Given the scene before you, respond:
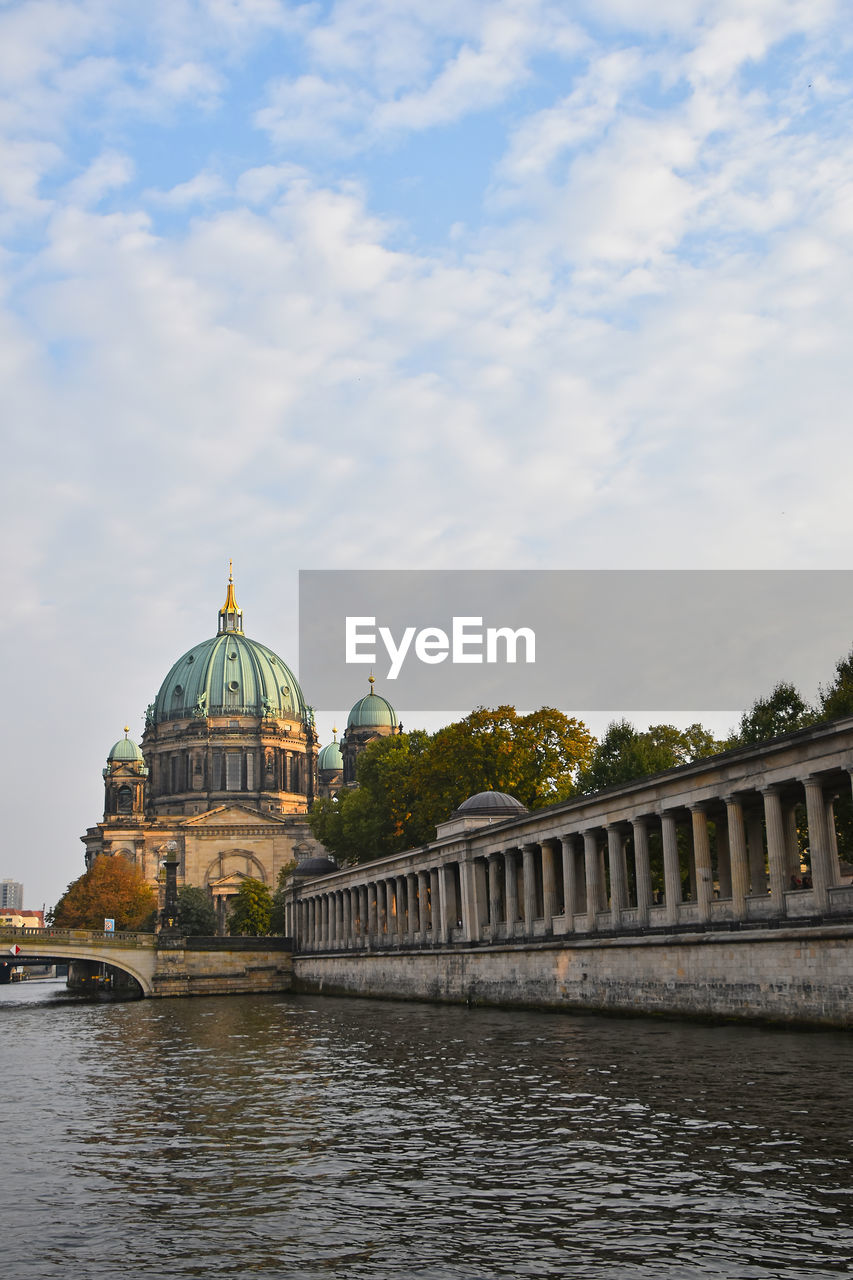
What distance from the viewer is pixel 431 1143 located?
18.9m

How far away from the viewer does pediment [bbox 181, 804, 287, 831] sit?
160m

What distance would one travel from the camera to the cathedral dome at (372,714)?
579ft

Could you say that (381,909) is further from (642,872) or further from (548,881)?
(642,872)

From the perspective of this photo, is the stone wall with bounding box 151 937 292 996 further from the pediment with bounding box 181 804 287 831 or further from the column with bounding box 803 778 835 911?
the pediment with bounding box 181 804 287 831

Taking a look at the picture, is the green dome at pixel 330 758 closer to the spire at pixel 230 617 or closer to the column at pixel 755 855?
the spire at pixel 230 617

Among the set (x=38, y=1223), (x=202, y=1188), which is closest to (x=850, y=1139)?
(x=202, y=1188)

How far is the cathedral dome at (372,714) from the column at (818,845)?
143767mm

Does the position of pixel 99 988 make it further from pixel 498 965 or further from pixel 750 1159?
pixel 750 1159

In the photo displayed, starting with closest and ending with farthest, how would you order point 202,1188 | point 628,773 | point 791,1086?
1. point 202,1188
2. point 791,1086
3. point 628,773

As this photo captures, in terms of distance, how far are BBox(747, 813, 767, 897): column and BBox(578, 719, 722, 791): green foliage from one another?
1070 inches

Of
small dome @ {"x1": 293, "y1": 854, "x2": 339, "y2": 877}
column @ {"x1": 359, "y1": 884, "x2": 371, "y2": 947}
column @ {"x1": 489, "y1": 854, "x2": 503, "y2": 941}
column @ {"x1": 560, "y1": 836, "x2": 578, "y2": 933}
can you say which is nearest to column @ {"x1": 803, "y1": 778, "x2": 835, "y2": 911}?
column @ {"x1": 560, "y1": 836, "x2": 578, "y2": 933}

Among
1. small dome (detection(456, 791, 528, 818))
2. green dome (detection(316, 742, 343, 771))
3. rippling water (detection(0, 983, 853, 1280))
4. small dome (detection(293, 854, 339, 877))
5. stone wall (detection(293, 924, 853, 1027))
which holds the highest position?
green dome (detection(316, 742, 343, 771))

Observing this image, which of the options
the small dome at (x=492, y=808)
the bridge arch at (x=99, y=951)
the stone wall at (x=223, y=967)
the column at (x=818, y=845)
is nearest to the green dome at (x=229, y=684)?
the stone wall at (x=223, y=967)

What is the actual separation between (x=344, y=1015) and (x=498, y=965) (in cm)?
702
